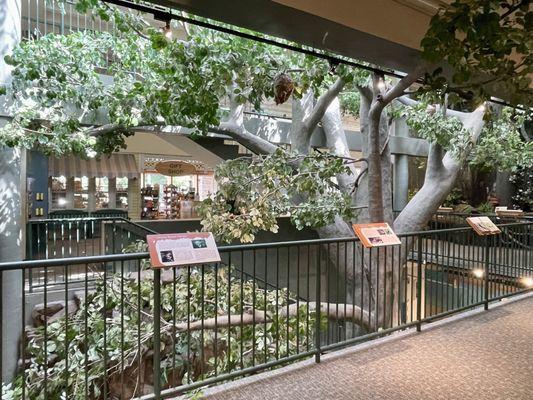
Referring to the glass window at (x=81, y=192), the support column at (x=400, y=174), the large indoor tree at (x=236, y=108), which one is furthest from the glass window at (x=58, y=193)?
the support column at (x=400, y=174)

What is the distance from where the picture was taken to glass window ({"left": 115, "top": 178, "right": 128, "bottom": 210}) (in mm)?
14553

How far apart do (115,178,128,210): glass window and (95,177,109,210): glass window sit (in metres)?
0.36

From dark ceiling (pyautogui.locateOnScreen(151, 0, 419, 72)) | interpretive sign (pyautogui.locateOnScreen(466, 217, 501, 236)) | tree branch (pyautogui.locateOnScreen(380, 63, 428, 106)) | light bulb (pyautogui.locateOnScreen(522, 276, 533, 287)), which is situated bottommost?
light bulb (pyautogui.locateOnScreen(522, 276, 533, 287))

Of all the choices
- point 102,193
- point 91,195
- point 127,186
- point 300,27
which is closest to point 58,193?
point 91,195

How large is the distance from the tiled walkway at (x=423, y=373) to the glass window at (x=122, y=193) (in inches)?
494

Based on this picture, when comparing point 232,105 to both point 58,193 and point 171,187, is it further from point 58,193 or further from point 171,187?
point 171,187

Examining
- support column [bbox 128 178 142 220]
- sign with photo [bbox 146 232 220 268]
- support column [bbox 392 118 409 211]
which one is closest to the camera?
sign with photo [bbox 146 232 220 268]

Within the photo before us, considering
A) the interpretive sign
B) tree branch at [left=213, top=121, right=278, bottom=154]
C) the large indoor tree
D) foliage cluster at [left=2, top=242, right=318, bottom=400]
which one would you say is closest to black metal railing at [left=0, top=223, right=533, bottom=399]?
foliage cluster at [left=2, top=242, right=318, bottom=400]

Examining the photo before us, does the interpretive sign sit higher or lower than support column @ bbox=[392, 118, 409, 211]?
lower

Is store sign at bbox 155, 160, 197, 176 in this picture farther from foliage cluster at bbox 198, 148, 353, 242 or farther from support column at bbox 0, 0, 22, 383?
foliage cluster at bbox 198, 148, 353, 242

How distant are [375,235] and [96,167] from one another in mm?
11375

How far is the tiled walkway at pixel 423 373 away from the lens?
2785mm

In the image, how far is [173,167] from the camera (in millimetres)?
13930

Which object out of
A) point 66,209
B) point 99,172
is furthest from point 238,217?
point 66,209
